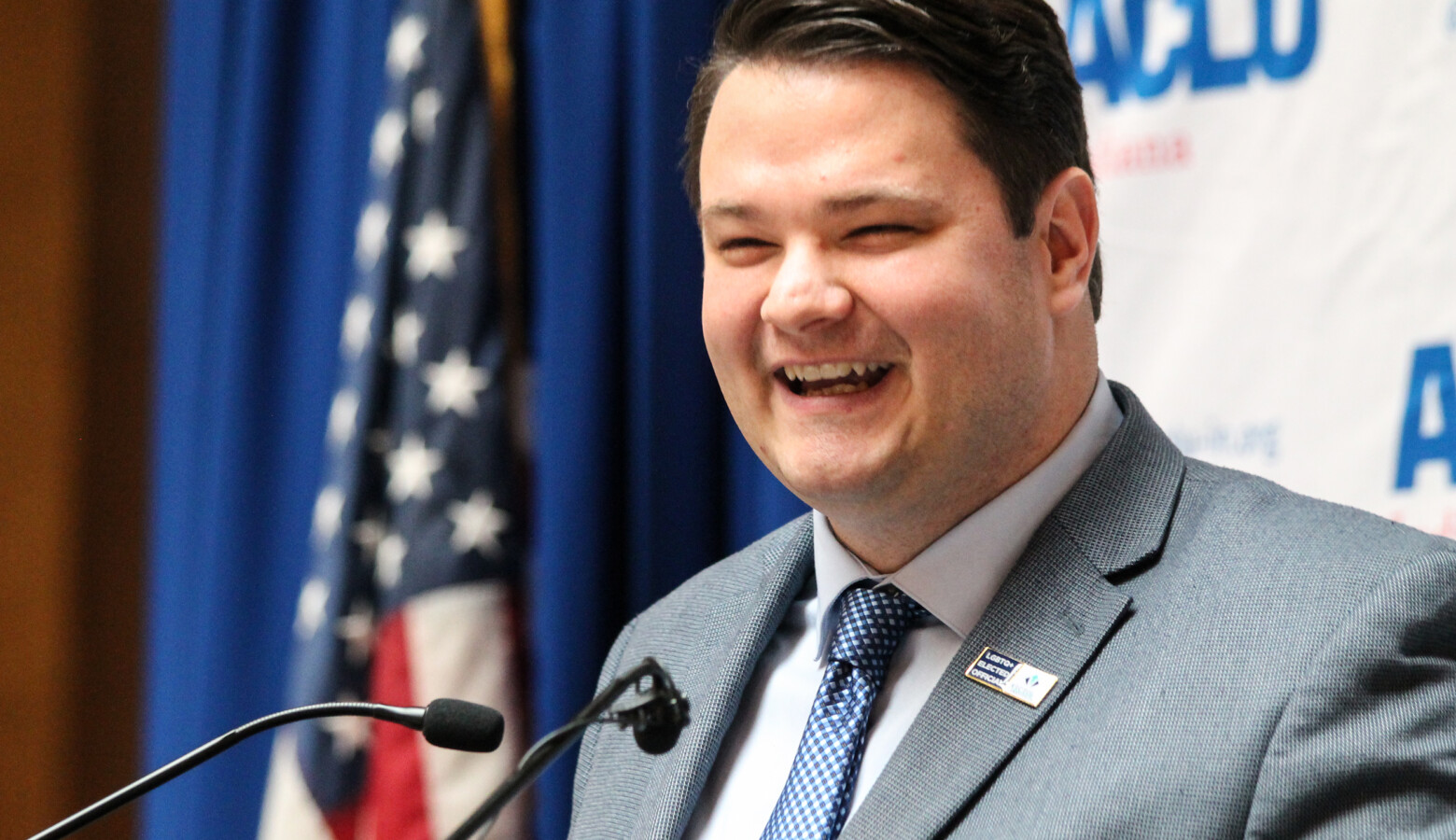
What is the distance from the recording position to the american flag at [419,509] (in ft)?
9.32

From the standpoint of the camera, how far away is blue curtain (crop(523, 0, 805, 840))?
112 inches

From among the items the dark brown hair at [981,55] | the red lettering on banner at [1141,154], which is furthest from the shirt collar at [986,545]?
the red lettering on banner at [1141,154]

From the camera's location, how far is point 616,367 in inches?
115

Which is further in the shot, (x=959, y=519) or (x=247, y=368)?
(x=247, y=368)

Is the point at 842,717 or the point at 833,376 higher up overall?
the point at 833,376

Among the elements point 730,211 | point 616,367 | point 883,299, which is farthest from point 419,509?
point 883,299

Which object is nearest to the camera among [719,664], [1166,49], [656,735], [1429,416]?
[656,735]

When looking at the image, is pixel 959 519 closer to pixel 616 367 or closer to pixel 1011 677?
pixel 1011 677

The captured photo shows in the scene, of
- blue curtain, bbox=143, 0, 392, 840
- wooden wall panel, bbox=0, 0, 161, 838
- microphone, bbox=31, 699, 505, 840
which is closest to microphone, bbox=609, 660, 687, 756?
microphone, bbox=31, 699, 505, 840

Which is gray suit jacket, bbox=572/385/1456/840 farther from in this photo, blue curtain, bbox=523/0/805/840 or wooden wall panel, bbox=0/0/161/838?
wooden wall panel, bbox=0/0/161/838

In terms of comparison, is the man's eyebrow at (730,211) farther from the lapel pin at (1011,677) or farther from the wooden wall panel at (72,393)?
the wooden wall panel at (72,393)

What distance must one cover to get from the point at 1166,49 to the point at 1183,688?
1361 mm

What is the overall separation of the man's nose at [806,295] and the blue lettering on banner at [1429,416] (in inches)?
41.0

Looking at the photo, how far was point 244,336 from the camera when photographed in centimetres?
344
